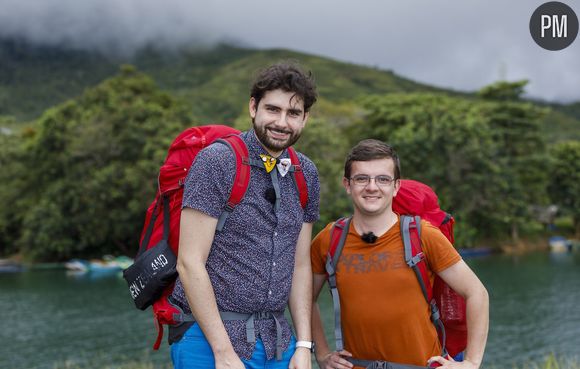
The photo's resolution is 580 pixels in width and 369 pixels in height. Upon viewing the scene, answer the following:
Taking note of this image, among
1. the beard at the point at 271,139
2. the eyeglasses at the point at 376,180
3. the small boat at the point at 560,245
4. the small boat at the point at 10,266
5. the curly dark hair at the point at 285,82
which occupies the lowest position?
the small boat at the point at 560,245

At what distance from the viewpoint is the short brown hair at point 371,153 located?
9.65 ft

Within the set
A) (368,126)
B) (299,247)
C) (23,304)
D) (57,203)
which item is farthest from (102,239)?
(299,247)

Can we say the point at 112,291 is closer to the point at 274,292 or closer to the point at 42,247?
the point at 42,247

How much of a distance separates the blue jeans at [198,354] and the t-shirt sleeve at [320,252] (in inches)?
22.0

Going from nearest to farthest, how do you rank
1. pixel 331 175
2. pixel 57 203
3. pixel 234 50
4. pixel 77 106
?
pixel 331 175, pixel 57 203, pixel 77 106, pixel 234 50

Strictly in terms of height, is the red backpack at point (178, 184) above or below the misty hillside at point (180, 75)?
below

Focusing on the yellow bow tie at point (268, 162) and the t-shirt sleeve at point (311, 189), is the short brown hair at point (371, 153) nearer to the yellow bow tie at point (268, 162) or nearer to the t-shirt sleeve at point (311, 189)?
the t-shirt sleeve at point (311, 189)

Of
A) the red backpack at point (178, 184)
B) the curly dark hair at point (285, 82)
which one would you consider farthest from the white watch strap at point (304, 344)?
the curly dark hair at point (285, 82)

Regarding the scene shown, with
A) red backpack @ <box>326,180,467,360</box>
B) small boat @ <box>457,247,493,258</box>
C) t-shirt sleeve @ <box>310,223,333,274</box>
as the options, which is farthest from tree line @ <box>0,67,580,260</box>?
t-shirt sleeve @ <box>310,223,333,274</box>

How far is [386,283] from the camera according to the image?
9.37 feet

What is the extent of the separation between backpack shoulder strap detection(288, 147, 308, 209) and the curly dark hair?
0.25 metres

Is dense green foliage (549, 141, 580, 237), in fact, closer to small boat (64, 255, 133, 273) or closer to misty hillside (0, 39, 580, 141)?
small boat (64, 255, 133, 273)

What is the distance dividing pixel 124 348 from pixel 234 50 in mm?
143202

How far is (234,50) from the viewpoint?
506ft
